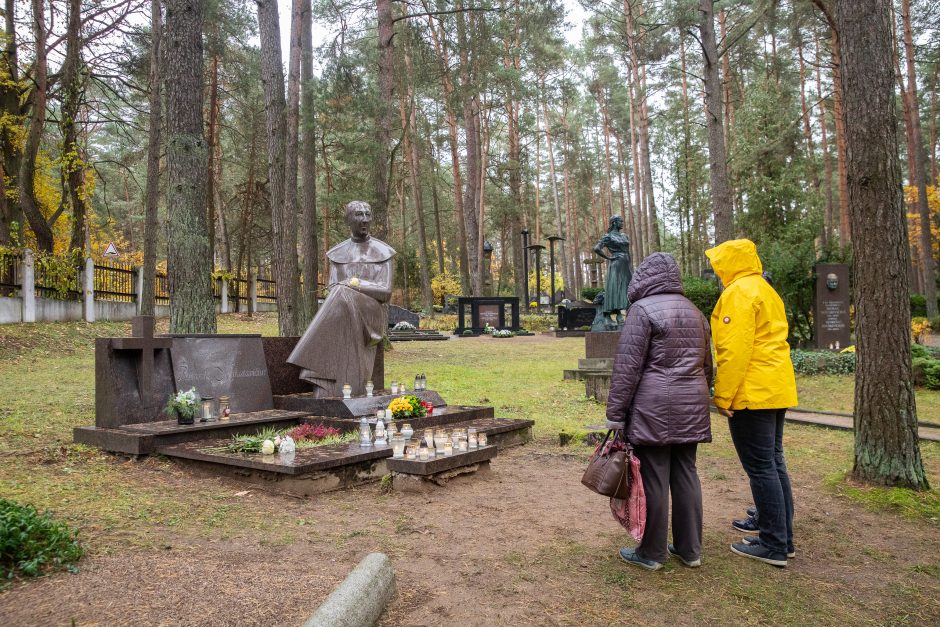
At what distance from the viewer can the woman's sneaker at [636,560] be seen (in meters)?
3.55

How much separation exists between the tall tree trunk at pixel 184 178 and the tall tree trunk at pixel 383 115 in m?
5.95

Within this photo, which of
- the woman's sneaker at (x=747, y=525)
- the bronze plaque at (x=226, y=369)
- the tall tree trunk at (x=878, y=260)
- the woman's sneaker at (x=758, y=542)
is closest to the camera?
the woman's sneaker at (x=758, y=542)

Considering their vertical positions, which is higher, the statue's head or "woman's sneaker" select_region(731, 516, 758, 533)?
the statue's head

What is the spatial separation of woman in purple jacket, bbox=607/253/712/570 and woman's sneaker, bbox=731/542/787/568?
0.35 meters

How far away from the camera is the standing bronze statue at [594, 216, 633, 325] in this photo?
13562mm

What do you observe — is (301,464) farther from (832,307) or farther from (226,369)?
(832,307)

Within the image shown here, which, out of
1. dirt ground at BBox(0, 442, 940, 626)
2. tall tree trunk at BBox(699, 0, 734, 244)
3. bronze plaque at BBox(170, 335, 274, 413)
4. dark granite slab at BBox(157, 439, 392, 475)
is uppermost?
tall tree trunk at BBox(699, 0, 734, 244)

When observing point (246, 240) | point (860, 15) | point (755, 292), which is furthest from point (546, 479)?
point (246, 240)

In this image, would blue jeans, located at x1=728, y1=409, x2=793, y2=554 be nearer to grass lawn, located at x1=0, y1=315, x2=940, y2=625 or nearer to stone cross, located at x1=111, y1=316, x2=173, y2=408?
grass lawn, located at x1=0, y1=315, x2=940, y2=625

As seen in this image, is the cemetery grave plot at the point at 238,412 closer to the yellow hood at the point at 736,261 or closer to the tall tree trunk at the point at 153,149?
the yellow hood at the point at 736,261

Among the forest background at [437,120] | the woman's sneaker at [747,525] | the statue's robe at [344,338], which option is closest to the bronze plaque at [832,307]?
the forest background at [437,120]

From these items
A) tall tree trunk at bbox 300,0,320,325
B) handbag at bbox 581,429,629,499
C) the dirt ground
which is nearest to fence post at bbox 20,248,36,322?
tall tree trunk at bbox 300,0,320,325

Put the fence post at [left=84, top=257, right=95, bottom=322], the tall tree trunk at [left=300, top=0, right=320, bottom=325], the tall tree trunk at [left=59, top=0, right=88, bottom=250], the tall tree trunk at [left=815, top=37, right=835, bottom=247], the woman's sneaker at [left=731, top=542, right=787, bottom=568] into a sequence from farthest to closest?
1. the tall tree trunk at [left=815, top=37, right=835, bottom=247]
2. the fence post at [left=84, top=257, right=95, bottom=322]
3. the tall tree trunk at [left=59, top=0, right=88, bottom=250]
4. the tall tree trunk at [left=300, top=0, right=320, bottom=325]
5. the woman's sneaker at [left=731, top=542, right=787, bottom=568]

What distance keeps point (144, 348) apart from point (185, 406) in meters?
0.72
